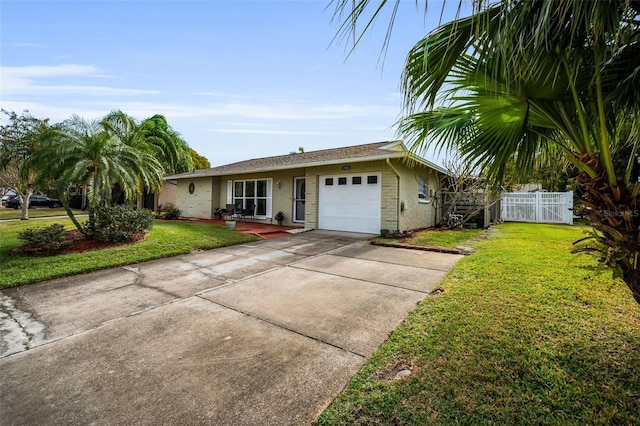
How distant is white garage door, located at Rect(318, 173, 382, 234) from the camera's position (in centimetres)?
1061

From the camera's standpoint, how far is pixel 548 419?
187 centimetres

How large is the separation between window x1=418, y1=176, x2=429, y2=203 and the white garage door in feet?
8.20

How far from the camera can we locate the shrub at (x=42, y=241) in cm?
697

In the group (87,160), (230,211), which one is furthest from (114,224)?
(230,211)

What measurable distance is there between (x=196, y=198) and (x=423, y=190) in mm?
13284

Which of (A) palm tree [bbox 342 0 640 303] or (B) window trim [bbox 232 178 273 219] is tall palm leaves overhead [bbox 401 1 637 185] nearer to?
(A) palm tree [bbox 342 0 640 303]

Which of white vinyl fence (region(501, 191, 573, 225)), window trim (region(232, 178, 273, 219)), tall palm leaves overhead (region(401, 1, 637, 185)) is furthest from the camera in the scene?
white vinyl fence (region(501, 191, 573, 225))

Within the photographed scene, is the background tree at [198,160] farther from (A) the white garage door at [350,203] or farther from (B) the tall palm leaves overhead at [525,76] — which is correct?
(B) the tall palm leaves overhead at [525,76]

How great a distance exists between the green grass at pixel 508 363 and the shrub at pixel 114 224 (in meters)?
8.19

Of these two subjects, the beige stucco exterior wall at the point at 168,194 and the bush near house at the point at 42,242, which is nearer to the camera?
the bush near house at the point at 42,242

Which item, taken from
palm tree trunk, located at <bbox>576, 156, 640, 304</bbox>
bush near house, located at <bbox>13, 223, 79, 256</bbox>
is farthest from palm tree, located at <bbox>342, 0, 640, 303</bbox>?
bush near house, located at <bbox>13, 223, 79, 256</bbox>

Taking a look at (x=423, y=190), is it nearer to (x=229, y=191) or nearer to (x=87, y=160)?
(x=229, y=191)

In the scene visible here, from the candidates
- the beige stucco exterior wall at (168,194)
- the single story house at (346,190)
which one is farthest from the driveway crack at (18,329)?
the beige stucco exterior wall at (168,194)

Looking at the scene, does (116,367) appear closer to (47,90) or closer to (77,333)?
(77,333)
